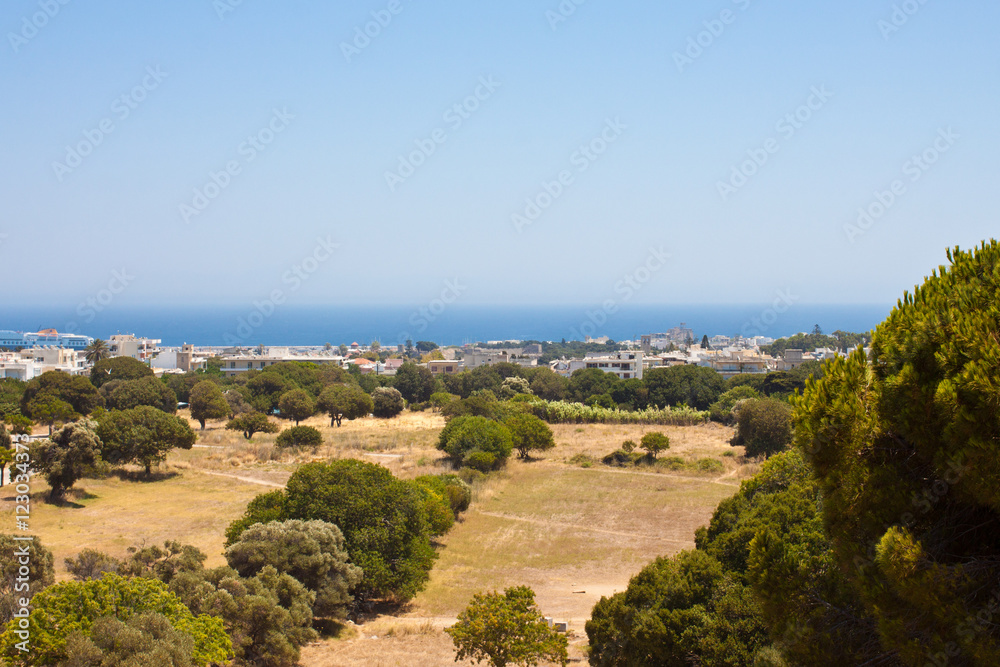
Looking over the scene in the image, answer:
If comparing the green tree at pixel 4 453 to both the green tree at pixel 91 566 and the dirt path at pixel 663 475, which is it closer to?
the green tree at pixel 91 566

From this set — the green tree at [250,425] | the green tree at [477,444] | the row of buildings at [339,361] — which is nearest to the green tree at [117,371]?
the row of buildings at [339,361]

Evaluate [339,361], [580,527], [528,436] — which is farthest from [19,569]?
[339,361]

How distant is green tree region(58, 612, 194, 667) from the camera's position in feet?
31.5

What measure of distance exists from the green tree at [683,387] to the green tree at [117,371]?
3893 cm

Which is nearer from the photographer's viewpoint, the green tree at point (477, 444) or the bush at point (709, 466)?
the green tree at point (477, 444)

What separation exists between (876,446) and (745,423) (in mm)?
32542

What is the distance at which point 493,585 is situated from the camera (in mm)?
18734

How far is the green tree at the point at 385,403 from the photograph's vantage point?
53.6m

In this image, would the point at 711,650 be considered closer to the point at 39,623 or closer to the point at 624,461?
the point at 39,623

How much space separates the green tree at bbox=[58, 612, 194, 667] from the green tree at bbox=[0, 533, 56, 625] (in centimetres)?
325

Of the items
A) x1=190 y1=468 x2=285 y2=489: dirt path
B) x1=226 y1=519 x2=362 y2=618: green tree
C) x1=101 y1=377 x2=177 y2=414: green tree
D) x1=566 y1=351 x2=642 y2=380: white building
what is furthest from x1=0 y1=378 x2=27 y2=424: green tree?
x1=566 y1=351 x2=642 y2=380: white building

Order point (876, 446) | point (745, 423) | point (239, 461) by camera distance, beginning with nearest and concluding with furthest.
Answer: point (876, 446), point (239, 461), point (745, 423)

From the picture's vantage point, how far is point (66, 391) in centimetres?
4344

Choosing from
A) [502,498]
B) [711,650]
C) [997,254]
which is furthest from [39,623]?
[502,498]
